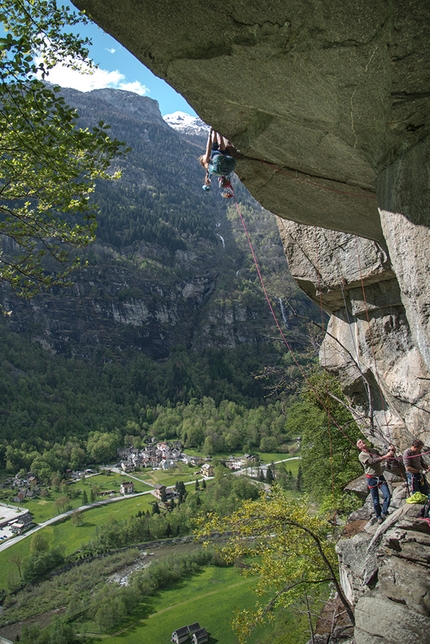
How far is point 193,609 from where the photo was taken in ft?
135

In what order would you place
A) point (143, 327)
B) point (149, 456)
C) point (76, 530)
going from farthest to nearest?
point (143, 327), point (149, 456), point (76, 530)

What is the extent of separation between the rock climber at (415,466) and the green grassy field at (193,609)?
108 ft

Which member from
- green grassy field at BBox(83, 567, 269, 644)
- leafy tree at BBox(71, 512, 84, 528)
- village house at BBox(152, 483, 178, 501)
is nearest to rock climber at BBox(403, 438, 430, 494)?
green grassy field at BBox(83, 567, 269, 644)

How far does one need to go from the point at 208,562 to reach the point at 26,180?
51.3 meters

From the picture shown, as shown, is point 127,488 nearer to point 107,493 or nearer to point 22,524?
point 107,493

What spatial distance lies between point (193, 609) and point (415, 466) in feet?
132

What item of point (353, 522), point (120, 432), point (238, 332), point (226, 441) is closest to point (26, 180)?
point (353, 522)

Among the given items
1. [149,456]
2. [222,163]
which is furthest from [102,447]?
[222,163]

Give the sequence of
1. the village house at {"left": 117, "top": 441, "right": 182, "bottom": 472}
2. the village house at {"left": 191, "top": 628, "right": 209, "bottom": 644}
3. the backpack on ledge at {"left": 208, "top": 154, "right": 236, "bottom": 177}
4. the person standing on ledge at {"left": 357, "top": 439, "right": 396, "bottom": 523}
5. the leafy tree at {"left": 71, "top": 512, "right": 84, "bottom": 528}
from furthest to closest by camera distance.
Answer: the village house at {"left": 117, "top": 441, "right": 182, "bottom": 472}, the leafy tree at {"left": 71, "top": 512, "right": 84, "bottom": 528}, the village house at {"left": 191, "top": 628, "right": 209, "bottom": 644}, the person standing on ledge at {"left": 357, "top": 439, "right": 396, "bottom": 523}, the backpack on ledge at {"left": 208, "top": 154, "right": 236, "bottom": 177}

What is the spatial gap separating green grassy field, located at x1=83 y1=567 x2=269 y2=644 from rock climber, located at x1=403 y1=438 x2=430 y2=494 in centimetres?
3303

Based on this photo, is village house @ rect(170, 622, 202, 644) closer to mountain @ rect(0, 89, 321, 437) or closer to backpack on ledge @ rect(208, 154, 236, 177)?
backpack on ledge @ rect(208, 154, 236, 177)

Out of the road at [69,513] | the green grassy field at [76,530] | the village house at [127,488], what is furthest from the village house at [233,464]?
the village house at [127,488]

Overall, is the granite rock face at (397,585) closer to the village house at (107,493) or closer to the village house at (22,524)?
the village house at (22,524)

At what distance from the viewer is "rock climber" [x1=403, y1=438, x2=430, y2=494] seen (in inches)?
331
